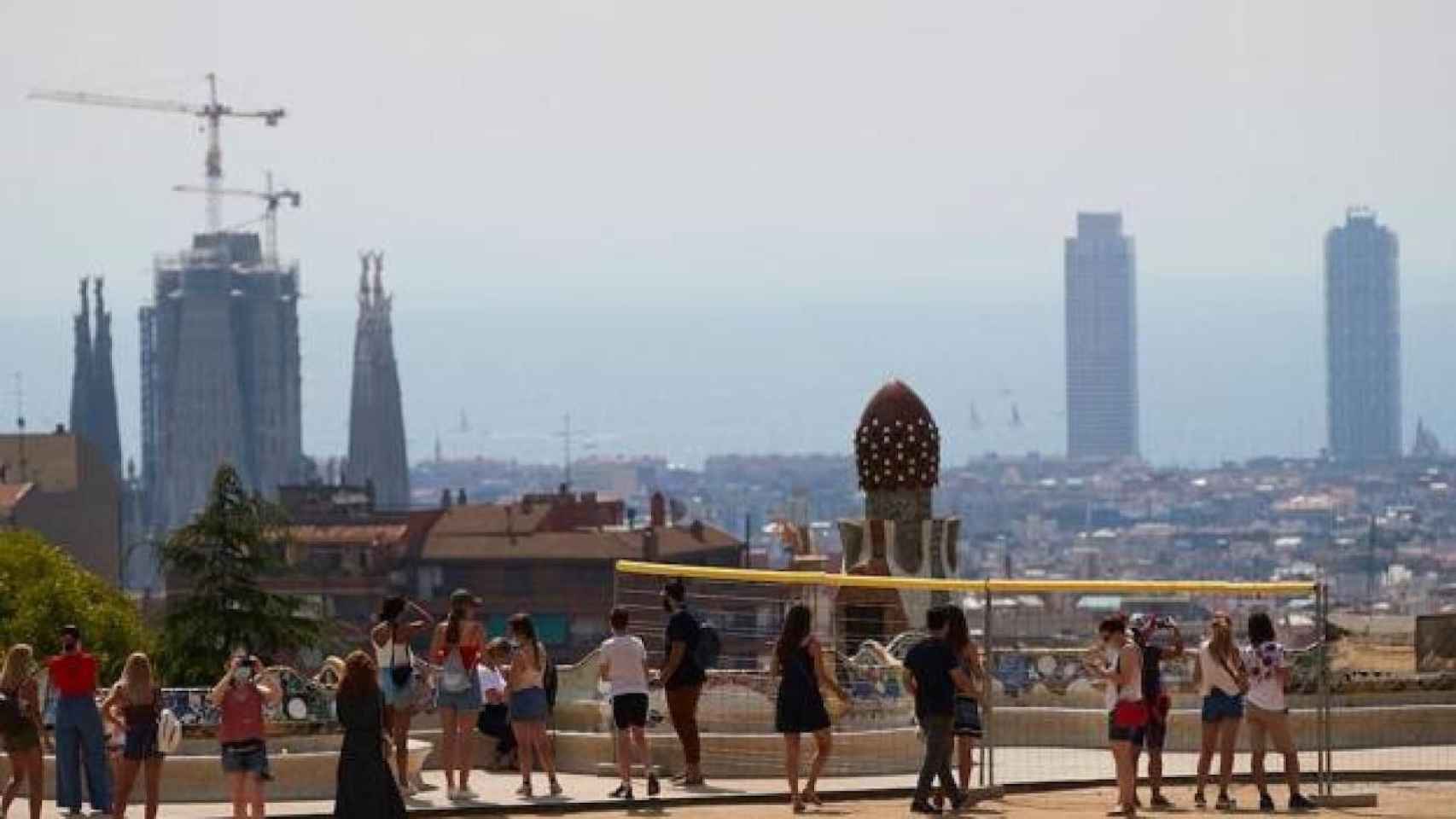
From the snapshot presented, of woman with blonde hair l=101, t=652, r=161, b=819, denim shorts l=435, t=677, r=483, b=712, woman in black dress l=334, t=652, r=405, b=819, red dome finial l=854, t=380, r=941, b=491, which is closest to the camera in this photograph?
woman in black dress l=334, t=652, r=405, b=819

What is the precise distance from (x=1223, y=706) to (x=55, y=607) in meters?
36.9

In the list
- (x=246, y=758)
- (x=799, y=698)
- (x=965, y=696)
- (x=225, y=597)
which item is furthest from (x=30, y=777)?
(x=225, y=597)

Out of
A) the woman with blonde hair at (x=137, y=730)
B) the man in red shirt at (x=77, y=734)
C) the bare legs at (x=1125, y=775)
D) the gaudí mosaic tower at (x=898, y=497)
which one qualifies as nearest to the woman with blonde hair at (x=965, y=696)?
the bare legs at (x=1125, y=775)

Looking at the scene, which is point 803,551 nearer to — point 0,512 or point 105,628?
point 105,628

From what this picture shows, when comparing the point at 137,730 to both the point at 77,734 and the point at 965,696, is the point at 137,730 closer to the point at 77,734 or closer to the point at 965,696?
the point at 77,734

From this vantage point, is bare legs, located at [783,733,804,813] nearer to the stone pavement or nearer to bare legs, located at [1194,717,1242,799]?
the stone pavement

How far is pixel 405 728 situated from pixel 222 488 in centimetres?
2408

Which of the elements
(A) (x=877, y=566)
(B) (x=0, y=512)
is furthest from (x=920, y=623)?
(B) (x=0, y=512)

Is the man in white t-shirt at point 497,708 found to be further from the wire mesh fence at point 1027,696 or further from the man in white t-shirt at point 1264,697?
the man in white t-shirt at point 1264,697

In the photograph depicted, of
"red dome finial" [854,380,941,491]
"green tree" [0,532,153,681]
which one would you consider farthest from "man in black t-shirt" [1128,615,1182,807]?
"green tree" [0,532,153,681]

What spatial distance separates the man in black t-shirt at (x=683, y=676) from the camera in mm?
28203

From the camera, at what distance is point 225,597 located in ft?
165

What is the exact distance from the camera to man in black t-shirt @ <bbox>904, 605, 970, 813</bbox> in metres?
26.4

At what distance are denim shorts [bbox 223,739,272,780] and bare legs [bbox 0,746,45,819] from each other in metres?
1.42
